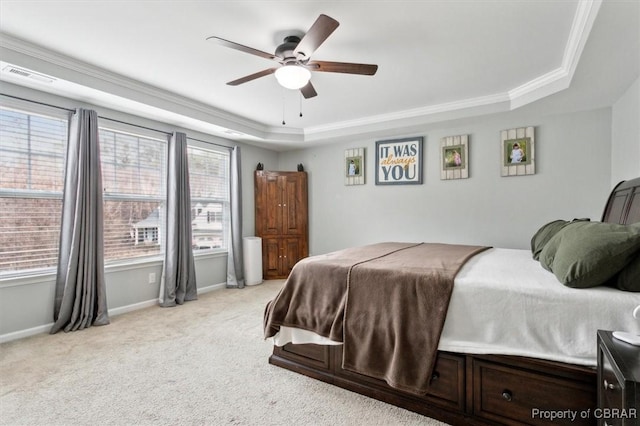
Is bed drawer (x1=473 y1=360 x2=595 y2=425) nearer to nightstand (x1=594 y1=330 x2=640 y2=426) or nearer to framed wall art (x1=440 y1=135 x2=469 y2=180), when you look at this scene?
nightstand (x1=594 y1=330 x2=640 y2=426)

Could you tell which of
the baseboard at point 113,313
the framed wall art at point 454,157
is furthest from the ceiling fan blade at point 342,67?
the baseboard at point 113,313

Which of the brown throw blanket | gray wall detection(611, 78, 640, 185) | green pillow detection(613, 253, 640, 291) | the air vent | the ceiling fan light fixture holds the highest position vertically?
the air vent

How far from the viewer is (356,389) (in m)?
2.03

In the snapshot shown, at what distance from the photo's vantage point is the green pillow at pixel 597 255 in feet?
4.81

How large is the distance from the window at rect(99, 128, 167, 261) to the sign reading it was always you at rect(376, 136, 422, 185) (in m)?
3.06

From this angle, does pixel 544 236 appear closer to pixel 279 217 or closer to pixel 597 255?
pixel 597 255

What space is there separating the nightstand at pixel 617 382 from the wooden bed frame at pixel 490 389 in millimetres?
117

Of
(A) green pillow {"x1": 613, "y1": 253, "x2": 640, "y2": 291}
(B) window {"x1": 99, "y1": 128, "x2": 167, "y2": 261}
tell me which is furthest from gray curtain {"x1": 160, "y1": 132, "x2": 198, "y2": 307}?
(A) green pillow {"x1": 613, "y1": 253, "x2": 640, "y2": 291}

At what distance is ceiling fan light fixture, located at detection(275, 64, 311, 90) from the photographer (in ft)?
7.68

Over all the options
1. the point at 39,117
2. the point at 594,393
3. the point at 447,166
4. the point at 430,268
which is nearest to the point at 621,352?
the point at 594,393

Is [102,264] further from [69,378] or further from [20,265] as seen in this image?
[69,378]

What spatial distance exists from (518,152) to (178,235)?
442 cm

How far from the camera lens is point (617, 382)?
41.4 inches

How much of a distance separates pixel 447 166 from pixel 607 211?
181cm
